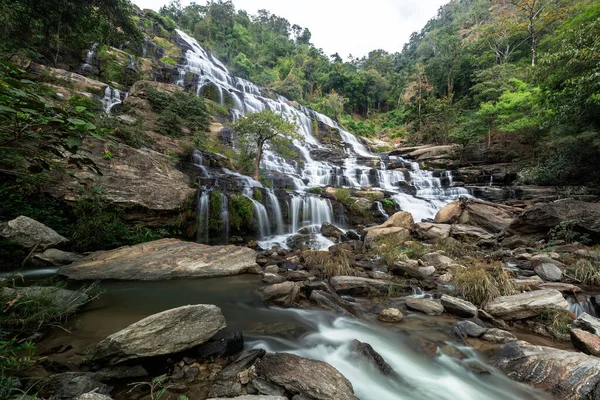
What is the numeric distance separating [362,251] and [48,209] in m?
9.18

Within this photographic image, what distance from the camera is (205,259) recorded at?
640 centimetres

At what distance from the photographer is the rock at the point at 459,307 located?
4.24 meters

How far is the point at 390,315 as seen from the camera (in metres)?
4.29

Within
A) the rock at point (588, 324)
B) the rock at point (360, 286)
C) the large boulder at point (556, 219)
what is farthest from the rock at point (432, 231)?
the rock at point (588, 324)

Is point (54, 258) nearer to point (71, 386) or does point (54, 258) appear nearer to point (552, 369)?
point (71, 386)

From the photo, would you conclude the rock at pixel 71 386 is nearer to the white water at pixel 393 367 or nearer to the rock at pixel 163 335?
the rock at pixel 163 335

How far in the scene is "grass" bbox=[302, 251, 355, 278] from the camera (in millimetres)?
6340

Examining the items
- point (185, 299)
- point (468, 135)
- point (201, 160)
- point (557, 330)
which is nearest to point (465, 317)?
point (557, 330)

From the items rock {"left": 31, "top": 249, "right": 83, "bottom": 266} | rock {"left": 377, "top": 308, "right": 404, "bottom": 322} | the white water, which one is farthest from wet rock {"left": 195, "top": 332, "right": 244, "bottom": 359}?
rock {"left": 31, "top": 249, "right": 83, "bottom": 266}

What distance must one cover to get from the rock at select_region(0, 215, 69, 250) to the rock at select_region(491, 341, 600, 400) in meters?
8.31

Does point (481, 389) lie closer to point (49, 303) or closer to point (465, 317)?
point (465, 317)

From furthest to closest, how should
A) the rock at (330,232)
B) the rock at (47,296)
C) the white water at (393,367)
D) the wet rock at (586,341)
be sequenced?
the rock at (330,232) → the wet rock at (586,341) → the rock at (47,296) → the white water at (393,367)

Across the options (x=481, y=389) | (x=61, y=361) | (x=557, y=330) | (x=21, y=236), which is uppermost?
(x=21, y=236)

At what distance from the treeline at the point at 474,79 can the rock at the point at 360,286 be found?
8753 mm
